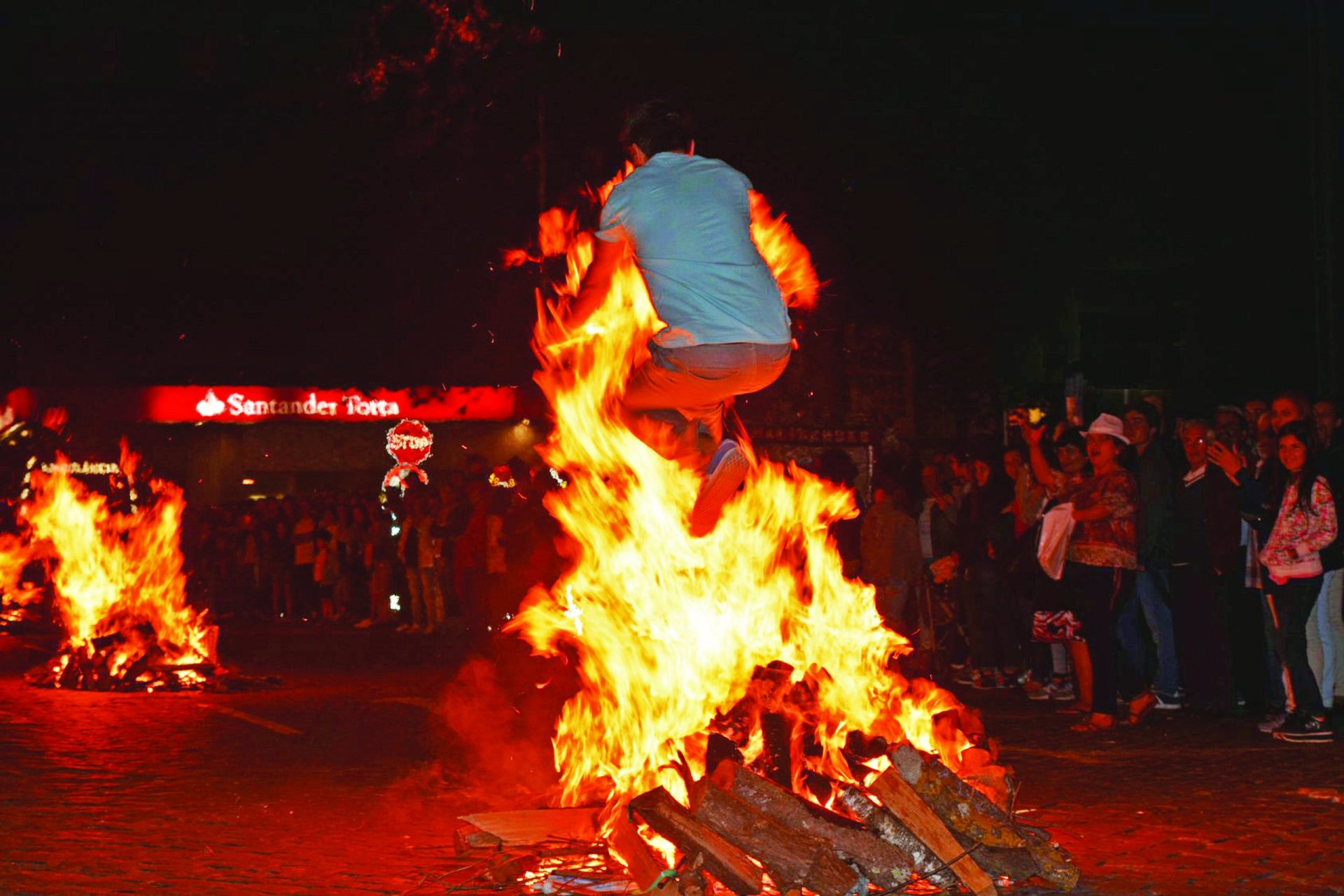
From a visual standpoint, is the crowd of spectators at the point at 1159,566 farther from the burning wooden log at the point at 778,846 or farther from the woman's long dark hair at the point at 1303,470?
the burning wooden log at the point at 778,846

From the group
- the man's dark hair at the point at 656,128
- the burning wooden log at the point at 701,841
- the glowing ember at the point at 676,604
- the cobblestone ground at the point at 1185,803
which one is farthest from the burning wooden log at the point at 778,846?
the man's dark hair at the point at 656,128

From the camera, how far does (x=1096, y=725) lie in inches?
394

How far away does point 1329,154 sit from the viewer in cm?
1461

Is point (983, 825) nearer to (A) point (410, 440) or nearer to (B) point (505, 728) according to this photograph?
(B) point (505, 728)

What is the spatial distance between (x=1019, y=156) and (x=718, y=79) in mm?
Answer: 5345

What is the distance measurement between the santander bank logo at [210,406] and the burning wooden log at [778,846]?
37.5m

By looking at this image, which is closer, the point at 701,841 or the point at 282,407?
the point at 701,841

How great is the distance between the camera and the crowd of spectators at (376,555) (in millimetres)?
18625

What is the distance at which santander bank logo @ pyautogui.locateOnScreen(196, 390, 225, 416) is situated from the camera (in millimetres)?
41062

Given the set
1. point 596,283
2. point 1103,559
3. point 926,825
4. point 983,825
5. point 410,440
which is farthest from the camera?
point 410,440

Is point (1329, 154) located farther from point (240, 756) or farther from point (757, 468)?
point (240, 756)

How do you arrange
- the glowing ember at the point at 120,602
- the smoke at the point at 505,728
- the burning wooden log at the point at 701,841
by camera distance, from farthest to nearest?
the glowing ember at the point at 120,602, the smoke at the point at 505,728, the burning wooden log at the point at 701,841

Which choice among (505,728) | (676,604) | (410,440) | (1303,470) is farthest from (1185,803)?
(410,440)

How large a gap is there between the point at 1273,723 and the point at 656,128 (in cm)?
621
